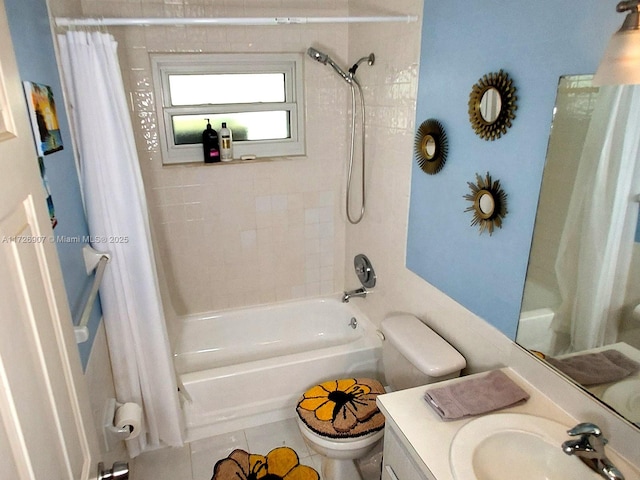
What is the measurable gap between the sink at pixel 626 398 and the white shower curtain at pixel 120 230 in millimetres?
1728

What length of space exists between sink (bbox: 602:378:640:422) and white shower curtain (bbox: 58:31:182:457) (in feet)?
5.67

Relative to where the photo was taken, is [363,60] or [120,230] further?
[363,60]

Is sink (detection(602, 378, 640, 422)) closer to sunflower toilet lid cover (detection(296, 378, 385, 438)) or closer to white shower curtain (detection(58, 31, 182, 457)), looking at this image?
sunflower toilet lid cover (detection(296, 378, 385, 438))

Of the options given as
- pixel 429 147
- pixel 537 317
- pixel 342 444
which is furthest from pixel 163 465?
pixel 429 147

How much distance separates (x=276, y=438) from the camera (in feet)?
7.37

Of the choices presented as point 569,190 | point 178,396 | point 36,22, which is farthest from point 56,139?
point 569,190

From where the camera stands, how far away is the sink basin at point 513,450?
44.6 inches

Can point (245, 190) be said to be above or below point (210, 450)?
above

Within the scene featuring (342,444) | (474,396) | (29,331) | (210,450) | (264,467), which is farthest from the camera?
(210,450)

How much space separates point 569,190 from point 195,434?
207cm

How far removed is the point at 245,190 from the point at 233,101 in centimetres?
54

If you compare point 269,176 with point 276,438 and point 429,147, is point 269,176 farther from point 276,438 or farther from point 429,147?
point 276,438

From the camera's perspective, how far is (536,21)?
4.11 feet

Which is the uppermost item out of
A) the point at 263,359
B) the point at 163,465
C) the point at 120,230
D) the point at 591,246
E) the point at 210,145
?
the point at 210,145
